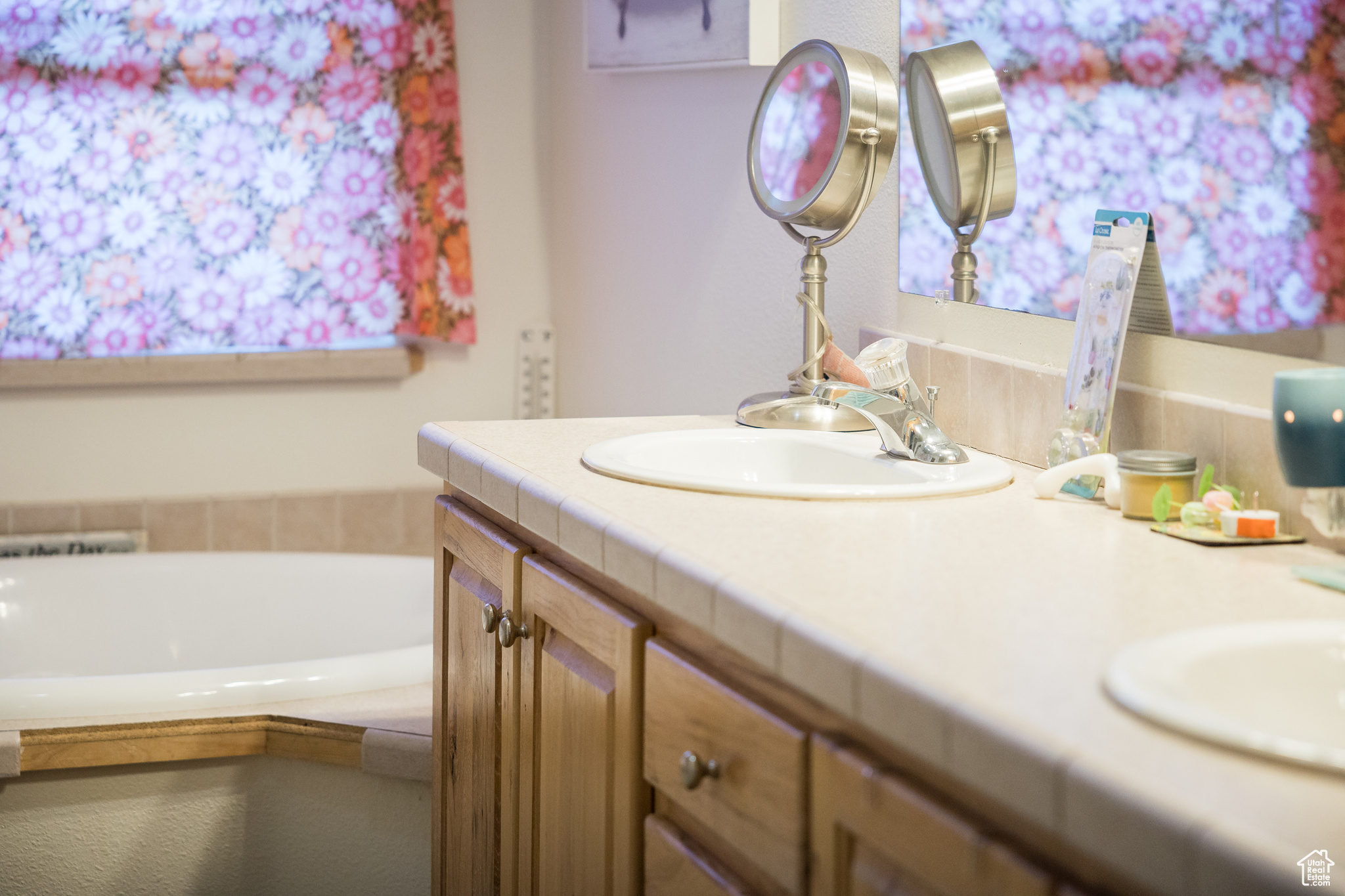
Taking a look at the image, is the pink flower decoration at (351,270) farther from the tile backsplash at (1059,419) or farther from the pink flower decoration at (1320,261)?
the pink flower decoration at (1320,261)

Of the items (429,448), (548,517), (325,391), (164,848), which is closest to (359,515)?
(325,391)

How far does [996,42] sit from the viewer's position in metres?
1.50

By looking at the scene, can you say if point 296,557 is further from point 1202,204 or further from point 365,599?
point 1202,204

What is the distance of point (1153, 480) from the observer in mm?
1091

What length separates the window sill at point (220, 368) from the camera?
9.25ft

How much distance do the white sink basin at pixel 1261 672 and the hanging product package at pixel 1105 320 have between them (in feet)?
1.46

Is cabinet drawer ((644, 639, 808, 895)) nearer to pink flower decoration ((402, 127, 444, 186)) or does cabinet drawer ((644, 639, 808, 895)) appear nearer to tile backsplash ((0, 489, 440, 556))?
tile backsplash ((0, 489, 440, 556))

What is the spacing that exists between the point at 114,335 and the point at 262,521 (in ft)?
1.73

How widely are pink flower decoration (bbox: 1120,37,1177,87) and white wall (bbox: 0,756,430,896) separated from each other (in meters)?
1.27

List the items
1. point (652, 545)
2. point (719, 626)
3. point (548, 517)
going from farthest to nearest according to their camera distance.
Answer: point (548, 517) → point (652, 545) → point (719, 626)

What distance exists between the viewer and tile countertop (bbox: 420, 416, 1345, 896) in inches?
21.1

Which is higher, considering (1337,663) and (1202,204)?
(1202,204)

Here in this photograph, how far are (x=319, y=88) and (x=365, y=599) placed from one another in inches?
46.7

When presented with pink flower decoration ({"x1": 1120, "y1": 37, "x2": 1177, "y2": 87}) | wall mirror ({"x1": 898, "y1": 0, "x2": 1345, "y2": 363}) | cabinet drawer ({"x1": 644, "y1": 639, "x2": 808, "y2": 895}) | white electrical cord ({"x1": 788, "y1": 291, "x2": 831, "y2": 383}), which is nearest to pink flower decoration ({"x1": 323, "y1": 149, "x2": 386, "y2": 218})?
white electrical cord ({"x1": 788, "y1": 291, "x2": 831, "y2": 383})
